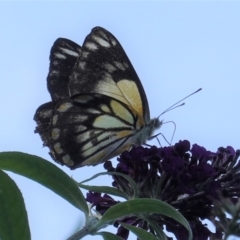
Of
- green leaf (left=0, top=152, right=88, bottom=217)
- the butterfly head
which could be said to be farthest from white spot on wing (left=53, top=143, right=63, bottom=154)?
green leaf (left=0, top=152, right=88, bottom=217)

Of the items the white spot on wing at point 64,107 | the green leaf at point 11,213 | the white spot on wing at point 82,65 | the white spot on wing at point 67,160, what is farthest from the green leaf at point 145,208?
the white spot on wing at point 82,65

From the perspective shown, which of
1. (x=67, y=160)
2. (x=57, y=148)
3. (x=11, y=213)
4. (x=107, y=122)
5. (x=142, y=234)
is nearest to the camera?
(x=11, y=213)

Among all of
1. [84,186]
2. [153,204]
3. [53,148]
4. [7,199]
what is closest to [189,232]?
[153,204]

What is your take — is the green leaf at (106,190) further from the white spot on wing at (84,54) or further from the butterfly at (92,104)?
the white spot on wing at (84,54)

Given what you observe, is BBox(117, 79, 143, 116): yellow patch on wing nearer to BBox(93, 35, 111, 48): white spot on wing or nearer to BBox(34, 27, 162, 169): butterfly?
BBox(34, 27, 162, 169): butterfly

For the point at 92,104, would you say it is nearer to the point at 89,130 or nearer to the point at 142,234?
the point at 89,130

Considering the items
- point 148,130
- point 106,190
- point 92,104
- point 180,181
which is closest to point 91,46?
point 92,104
